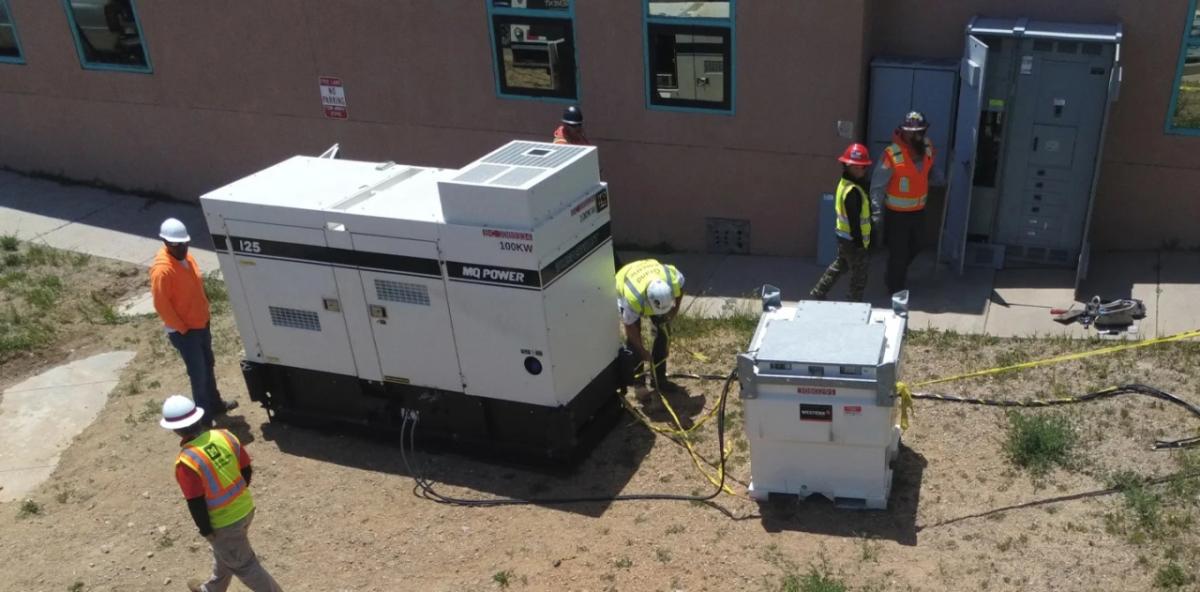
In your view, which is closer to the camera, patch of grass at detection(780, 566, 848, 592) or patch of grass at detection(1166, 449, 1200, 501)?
patch of grass at detection(780, 566, 848, 592)

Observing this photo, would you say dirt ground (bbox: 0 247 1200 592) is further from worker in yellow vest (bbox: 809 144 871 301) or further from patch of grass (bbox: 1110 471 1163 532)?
worker in yellow vest (bbox: 809 144 871 301)

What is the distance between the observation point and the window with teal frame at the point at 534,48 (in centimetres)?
1094

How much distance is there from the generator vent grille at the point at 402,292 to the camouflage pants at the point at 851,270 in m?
3.63

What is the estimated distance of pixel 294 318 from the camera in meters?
8.23

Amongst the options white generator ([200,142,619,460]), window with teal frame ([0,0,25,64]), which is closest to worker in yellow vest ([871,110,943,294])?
white generator ([200,142,619,460])

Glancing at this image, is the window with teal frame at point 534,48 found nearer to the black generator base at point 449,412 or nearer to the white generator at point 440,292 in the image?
the white generator at point 440,292

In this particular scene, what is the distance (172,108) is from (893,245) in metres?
8.77

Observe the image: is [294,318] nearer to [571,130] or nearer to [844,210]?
[571,130]

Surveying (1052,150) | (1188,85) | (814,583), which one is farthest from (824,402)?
(1188,85)

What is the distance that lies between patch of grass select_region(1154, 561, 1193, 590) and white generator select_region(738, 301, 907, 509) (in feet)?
5.21

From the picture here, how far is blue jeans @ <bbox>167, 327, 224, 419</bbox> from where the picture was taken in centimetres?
859

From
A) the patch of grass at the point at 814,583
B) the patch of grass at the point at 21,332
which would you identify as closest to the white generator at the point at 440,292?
the patch of grass at the point at 814,583

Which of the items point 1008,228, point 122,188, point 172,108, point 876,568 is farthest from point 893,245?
point 122,188

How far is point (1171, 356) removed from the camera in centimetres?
842
